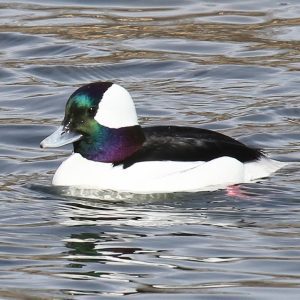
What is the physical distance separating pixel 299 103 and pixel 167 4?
4379 millimetres

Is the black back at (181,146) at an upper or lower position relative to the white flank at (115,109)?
lower

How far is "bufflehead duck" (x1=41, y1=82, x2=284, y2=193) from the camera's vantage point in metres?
11.8

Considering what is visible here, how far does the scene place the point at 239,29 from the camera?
17797 millimetres

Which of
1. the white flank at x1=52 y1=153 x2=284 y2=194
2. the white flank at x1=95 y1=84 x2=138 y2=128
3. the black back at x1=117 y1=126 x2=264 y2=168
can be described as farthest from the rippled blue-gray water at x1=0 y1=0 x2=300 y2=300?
the white flank at x1=95 y1=84 x2=138 y2=128

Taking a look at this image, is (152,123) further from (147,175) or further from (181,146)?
(147,175)

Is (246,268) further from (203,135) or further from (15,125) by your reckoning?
(15,125)

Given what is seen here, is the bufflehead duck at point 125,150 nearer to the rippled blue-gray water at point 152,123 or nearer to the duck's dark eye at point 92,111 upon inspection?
the duck's dark eye at point 92,111

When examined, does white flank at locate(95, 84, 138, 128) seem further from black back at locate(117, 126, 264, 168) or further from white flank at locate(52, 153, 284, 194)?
white flank at locate(52, 153, 284, 194)

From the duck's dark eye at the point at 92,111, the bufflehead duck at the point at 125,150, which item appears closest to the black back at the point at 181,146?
the bufflehead duck at the point at 125,150

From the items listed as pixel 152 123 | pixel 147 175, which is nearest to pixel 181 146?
pixel 147 175

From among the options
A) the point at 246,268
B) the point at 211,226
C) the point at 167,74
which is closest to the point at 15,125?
the point at 167,74

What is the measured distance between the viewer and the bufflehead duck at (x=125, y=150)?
11.8 meters

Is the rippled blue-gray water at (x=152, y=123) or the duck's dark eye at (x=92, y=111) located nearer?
the rippled blue-gray water at (x=152, y=123)

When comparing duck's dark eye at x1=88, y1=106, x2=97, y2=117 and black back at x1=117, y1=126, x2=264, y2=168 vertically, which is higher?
duck's dark eye at x1=88, y1=106, x2=97, y2=117
